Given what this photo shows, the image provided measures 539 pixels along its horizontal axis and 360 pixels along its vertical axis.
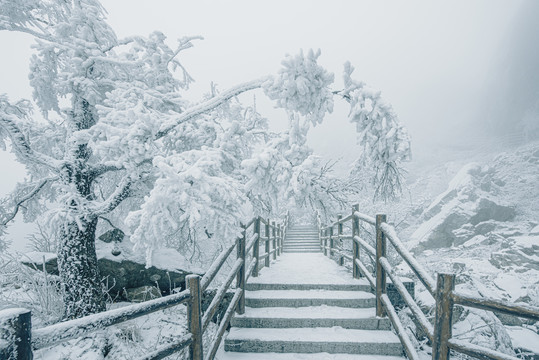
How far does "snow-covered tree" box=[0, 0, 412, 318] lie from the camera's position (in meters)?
3.34

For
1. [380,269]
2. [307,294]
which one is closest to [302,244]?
[307,294]

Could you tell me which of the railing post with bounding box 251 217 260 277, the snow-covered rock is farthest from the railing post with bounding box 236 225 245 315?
the snow-covered rock

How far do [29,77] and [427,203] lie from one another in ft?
117

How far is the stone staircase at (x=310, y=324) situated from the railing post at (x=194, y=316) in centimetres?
112

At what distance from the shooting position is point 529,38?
4269 centimetres

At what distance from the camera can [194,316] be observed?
7.89ft

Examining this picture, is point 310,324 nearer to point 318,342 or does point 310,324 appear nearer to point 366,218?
point 318,342

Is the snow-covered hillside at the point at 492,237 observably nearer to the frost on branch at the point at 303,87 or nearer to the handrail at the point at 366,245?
the handrail at the point at 366,245

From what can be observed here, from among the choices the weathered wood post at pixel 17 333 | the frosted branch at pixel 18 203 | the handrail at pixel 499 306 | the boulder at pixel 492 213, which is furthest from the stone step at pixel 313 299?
the boulder at pixel 492 213

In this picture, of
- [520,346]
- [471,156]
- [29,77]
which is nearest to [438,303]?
[520,346]

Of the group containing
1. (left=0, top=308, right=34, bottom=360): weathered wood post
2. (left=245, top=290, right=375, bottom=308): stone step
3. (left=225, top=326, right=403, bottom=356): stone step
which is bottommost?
(left=225, top=326, right=403, bottom=356): stone step

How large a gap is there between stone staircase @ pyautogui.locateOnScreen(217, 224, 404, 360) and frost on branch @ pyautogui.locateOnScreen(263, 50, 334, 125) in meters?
2.88

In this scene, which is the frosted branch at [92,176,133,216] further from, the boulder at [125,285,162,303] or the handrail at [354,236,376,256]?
the handrail at [354,236,376,256]

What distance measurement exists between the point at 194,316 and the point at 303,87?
10.2ft
